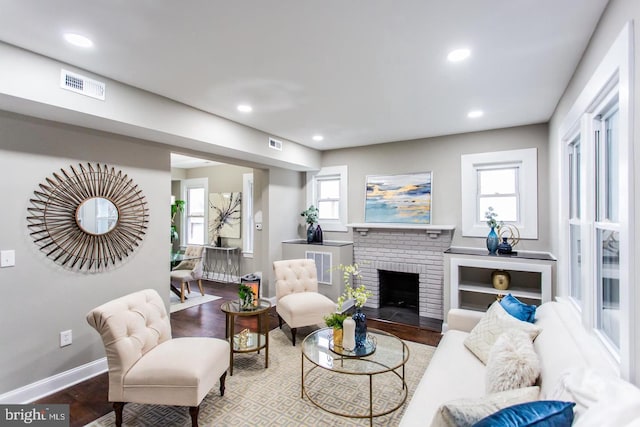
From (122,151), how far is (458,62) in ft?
10.4

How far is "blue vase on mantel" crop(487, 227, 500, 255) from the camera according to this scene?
3932 mm

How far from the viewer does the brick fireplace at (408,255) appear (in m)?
4.50

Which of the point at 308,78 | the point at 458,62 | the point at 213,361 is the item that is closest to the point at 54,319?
the point at 213,361

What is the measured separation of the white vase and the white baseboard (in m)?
2.31

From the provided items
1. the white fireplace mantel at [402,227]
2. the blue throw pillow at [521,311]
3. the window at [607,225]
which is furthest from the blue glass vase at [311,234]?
the window at [607,225]

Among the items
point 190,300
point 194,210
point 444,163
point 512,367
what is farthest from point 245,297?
point 194,210

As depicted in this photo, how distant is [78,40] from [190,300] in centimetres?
423

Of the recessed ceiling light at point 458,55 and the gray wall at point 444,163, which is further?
the gray wall at point 444,163

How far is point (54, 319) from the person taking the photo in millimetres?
2686

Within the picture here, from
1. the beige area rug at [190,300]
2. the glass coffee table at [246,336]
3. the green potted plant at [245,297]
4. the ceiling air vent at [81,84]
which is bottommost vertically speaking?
the beige area rug at [190,300]

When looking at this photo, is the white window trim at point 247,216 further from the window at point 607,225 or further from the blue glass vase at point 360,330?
the window at point 607,225

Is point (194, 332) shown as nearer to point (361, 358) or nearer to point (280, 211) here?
point (280, 211)

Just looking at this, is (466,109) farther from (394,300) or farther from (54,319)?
(54,319)

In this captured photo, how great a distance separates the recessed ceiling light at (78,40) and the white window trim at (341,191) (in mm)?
3800
